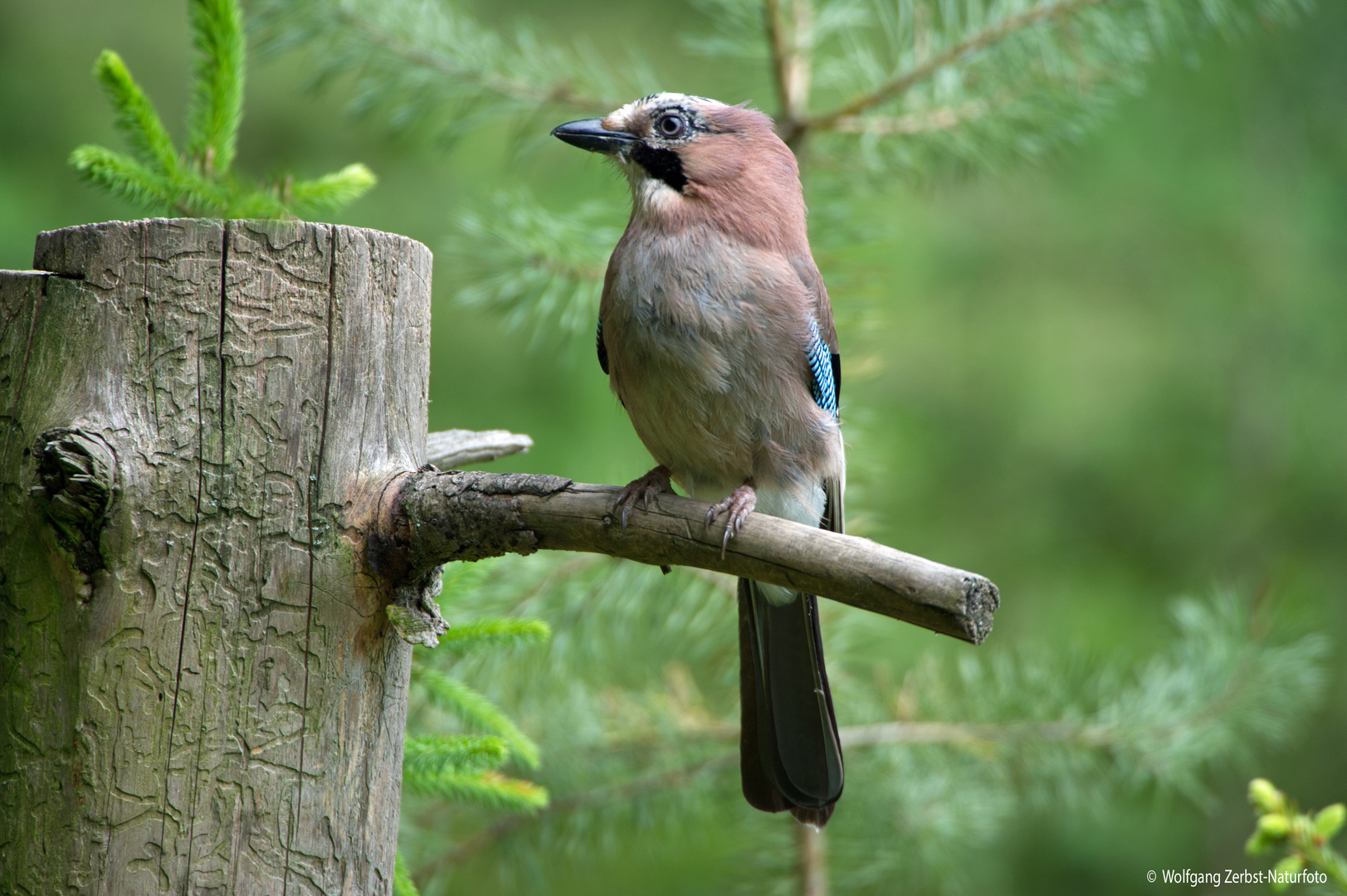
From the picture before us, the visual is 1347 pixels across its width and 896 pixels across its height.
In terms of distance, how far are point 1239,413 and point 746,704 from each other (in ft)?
14.9

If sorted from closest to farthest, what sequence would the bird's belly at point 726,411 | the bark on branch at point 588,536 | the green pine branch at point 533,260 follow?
the bark on branch at point 588,536 < the bird's belly at point 726,411 < the green pine branch at point 533,260

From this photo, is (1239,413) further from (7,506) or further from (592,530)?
(7,506)

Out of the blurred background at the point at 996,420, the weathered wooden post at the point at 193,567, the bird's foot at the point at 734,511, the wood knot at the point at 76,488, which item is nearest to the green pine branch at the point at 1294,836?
the bird's foot at the point at 734,511

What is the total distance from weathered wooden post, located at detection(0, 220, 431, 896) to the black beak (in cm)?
97

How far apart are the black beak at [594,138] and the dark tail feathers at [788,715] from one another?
1.17 meters

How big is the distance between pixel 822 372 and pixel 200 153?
1.41m

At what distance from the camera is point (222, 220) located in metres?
1.76

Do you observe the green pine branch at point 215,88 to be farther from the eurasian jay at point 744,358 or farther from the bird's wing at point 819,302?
the bird's wing at point 819,302

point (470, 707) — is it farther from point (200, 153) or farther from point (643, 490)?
point (200, 153)

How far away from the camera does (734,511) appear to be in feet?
6.19

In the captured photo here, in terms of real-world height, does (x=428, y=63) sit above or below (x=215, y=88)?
above

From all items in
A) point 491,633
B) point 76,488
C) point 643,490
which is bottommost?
point 491,633

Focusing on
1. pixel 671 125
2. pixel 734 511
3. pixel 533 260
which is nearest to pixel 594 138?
pixel 671 125

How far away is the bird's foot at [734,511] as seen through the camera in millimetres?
1766
